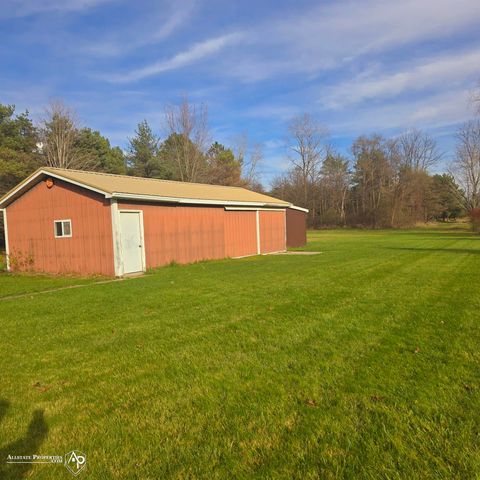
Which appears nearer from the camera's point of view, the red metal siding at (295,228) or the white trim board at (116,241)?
the white trim board at (116,241)

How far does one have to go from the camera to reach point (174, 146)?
133ft

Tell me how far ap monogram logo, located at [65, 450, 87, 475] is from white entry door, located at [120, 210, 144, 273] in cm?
1038

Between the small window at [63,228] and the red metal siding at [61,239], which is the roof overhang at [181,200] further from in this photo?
the small window at [63,228]

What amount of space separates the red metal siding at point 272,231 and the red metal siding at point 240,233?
82 centimetres

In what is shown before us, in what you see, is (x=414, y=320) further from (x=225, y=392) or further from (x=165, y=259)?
(x=165, y=259)

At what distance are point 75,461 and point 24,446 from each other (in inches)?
19.4

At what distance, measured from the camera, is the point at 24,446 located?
2.92 m

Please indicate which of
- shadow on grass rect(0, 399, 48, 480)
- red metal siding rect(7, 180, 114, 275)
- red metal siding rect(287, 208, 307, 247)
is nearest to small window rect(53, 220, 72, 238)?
red metal siding rect(7, 180, 114, 275)

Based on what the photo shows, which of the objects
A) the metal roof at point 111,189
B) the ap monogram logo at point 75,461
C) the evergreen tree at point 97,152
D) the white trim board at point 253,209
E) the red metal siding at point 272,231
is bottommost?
the ap monogram logo at point 75,461

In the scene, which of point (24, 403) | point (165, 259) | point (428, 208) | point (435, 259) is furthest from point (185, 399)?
point (428, 208)

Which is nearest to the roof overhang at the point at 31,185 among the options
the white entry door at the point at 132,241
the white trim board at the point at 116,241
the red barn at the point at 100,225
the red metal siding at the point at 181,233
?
the red barn at the point at 100,225

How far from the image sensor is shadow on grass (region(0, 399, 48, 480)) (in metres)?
2.62

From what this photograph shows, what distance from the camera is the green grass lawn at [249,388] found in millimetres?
2670

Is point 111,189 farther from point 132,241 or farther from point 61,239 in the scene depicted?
point 61,239
